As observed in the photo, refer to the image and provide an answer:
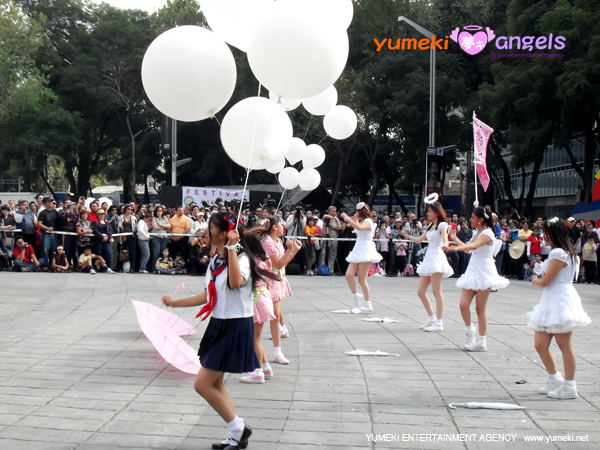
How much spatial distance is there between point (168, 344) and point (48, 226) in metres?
10.8

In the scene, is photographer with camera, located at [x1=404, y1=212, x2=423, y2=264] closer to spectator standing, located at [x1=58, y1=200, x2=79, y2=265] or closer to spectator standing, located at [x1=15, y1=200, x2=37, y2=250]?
spectator standing, located at [x1=58, y1=200, x2=79, y2=265]

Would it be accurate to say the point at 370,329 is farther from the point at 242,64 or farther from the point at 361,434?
the point at 242,64

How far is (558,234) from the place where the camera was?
5.85 m

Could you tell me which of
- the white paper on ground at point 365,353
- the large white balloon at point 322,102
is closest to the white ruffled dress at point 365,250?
the large white balloon at point 322,102


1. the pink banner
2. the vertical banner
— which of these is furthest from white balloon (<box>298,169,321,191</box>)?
the vertical banner

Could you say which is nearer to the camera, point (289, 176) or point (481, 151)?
point (289, 176)

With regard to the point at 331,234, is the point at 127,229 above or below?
above

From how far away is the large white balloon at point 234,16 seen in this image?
6.98 meters

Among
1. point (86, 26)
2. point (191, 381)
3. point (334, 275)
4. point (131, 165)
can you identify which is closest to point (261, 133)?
point (191, 381)

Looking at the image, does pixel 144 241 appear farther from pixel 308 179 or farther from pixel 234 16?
pixel 234 16

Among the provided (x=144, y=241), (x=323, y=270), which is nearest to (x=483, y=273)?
(x=323, y=270)

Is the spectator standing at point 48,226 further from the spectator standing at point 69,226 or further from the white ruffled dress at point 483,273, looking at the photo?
the white ruffled dress at point 483,273

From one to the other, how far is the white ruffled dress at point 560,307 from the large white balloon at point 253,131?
3.21 meters

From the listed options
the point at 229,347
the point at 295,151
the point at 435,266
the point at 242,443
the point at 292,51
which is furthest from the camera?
the point at 295,151
